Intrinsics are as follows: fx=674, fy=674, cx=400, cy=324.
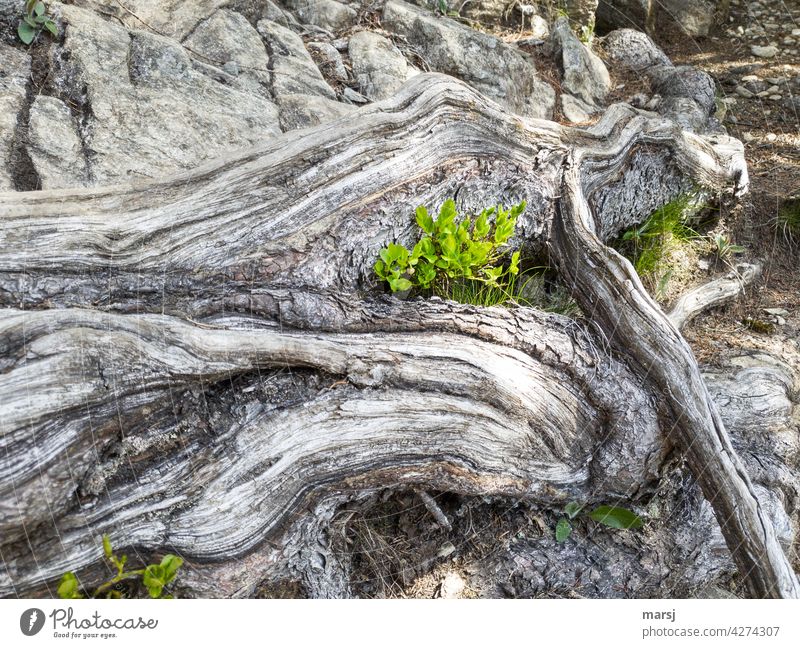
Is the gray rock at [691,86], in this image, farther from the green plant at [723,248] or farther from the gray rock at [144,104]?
the gray rock at [144,104]

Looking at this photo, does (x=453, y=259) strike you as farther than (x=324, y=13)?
No

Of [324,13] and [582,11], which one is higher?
[582,11]

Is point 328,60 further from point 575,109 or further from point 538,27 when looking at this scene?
point 538,27

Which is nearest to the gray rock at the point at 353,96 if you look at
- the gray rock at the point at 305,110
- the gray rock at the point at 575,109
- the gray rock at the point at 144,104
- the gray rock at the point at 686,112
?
the gray rock at the point at 305,110

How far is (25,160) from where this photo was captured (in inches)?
125

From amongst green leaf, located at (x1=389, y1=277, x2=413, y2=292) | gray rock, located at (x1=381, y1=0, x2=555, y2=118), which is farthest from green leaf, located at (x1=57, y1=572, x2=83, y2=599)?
gray rock, located at (x1=381, y1=0, x2=555, y2=118)

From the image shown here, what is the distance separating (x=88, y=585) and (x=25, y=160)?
2.06 meters

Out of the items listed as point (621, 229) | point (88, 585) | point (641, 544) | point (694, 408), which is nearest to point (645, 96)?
point (621, 229)

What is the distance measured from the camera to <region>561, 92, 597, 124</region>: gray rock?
522cm

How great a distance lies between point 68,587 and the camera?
2.03 meters

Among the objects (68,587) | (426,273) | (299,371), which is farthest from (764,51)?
(68,587)

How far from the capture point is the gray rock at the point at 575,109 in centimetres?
522

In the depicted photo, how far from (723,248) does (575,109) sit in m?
1.75
